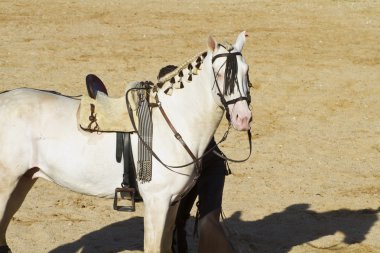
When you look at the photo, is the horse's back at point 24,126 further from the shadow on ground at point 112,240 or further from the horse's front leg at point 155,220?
the shadow on ground at point 112,240

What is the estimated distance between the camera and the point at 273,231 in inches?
368

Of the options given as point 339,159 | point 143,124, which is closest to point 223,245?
point 143,124

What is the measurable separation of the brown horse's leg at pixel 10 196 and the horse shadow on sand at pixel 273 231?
137cm

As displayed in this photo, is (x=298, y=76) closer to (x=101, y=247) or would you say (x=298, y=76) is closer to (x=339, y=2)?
(x=339, y=2)

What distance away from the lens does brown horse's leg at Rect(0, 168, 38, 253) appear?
23.5 feet

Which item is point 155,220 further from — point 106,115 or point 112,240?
point 112,240

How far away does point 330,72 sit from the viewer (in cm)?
1482

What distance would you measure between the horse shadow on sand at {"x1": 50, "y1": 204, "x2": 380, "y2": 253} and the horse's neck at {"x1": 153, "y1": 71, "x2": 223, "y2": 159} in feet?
6.35

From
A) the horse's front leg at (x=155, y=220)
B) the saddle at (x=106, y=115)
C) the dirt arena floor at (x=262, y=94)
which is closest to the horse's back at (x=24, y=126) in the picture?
the saddle at (x=106, y=115)

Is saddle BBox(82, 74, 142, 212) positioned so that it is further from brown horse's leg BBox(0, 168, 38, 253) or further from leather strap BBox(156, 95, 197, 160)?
brown horse's leg BBox(0, 168, 38, 253)

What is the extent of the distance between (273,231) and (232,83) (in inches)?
126

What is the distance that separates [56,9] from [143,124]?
10739 millimetres

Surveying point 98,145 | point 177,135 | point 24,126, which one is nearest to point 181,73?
point 177,135

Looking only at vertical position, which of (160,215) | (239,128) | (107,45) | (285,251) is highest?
(107,45)
